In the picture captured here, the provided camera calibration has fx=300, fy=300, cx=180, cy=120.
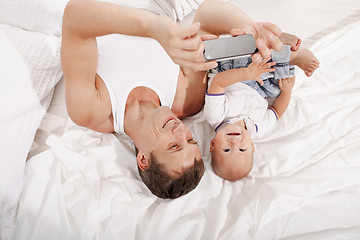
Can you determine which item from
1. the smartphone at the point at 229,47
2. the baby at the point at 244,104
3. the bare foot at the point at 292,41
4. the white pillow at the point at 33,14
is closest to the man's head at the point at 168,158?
the baby at the point at 244,104

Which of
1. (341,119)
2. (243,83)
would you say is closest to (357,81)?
(341,119)

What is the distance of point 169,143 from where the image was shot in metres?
1.04

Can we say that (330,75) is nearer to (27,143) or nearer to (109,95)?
(109,95)

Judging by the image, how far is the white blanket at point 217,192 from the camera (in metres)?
0.98

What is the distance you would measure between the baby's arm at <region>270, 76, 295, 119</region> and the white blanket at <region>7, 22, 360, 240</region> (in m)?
0.04

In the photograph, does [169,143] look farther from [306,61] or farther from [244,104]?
[306,61]

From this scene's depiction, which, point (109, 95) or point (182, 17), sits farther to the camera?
point (182, 17)

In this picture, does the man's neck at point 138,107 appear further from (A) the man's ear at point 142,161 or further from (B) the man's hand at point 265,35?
(B) the man's hand at point 265,35

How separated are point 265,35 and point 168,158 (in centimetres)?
Answer: 55

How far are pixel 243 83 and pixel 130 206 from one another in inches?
27.5

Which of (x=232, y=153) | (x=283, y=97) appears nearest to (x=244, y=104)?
(x=283, y=97)

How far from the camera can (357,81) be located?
1.30 m

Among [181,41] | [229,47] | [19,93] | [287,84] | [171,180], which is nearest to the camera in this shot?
[181,41]

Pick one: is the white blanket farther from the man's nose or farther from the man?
the man's nose
